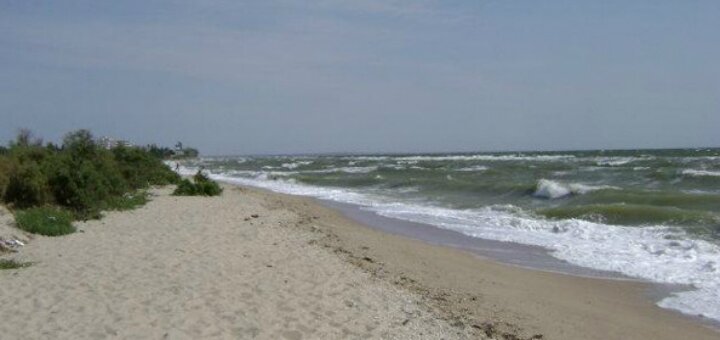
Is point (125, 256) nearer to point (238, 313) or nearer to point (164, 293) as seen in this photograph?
A: point (164, 293)

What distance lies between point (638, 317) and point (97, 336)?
18.7ft

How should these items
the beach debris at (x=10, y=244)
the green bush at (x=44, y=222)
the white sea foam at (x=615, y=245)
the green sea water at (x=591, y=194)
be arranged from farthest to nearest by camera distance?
the green sea water at (x=591, y=194)
the green bush at (x=44, y=222)
the beach debris at (x=10, y=244)
the white sea foam at (x=615, y=245)

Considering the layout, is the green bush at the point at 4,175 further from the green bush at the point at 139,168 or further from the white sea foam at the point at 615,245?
the white sea foam at the point at 615,245

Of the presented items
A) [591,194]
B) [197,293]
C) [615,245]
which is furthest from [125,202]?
[591,194]

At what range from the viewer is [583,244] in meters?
13.2

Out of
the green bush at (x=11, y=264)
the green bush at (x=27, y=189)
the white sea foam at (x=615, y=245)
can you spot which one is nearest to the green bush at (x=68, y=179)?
the green bush at (x=27, y=189)

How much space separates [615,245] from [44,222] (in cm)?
1067

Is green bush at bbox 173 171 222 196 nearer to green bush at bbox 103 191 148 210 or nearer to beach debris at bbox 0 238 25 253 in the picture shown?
green bush at bbox 103 191 148 210

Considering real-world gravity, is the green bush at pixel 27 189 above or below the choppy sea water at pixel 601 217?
above

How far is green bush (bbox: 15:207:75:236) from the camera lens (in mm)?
12086

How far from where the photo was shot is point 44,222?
1235 centimetres

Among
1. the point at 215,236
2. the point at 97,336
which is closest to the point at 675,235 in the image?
the point at 215,236

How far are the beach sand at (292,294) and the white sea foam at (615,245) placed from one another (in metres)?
0.71

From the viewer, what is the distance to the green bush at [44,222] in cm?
1209
